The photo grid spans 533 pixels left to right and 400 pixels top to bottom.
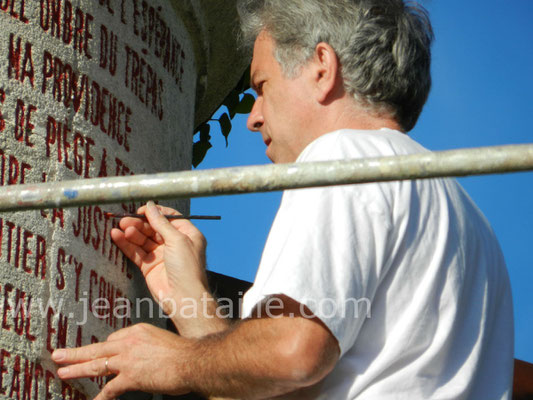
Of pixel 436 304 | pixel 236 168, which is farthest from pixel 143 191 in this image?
pixel 436 304

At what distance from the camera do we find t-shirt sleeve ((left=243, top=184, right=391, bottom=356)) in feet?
7.13

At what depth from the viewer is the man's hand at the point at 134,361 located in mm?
2555

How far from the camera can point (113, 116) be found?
3.23 metres

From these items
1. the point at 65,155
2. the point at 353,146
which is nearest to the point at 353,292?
the point at 353,146

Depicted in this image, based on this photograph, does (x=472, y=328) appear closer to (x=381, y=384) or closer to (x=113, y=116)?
(x=381, y=384)

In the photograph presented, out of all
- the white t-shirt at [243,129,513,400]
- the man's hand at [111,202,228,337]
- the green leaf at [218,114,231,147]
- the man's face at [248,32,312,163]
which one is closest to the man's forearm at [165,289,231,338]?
the man's hand at [111,202,228,337]

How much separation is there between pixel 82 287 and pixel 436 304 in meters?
1.08

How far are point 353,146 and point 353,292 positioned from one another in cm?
37

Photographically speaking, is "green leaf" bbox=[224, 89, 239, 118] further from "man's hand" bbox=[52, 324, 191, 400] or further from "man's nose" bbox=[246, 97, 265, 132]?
"man's hand" bbox=[52, 324, 191, 400]

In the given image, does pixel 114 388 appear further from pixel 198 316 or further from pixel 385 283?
pixel 385 283

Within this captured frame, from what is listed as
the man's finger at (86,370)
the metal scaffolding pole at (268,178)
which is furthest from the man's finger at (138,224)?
the metal scaffolding pole at (268,178)

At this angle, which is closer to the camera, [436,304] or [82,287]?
[436,304]

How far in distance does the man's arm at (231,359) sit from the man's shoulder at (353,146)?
384 millimetres

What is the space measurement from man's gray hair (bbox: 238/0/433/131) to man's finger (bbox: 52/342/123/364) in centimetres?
92
